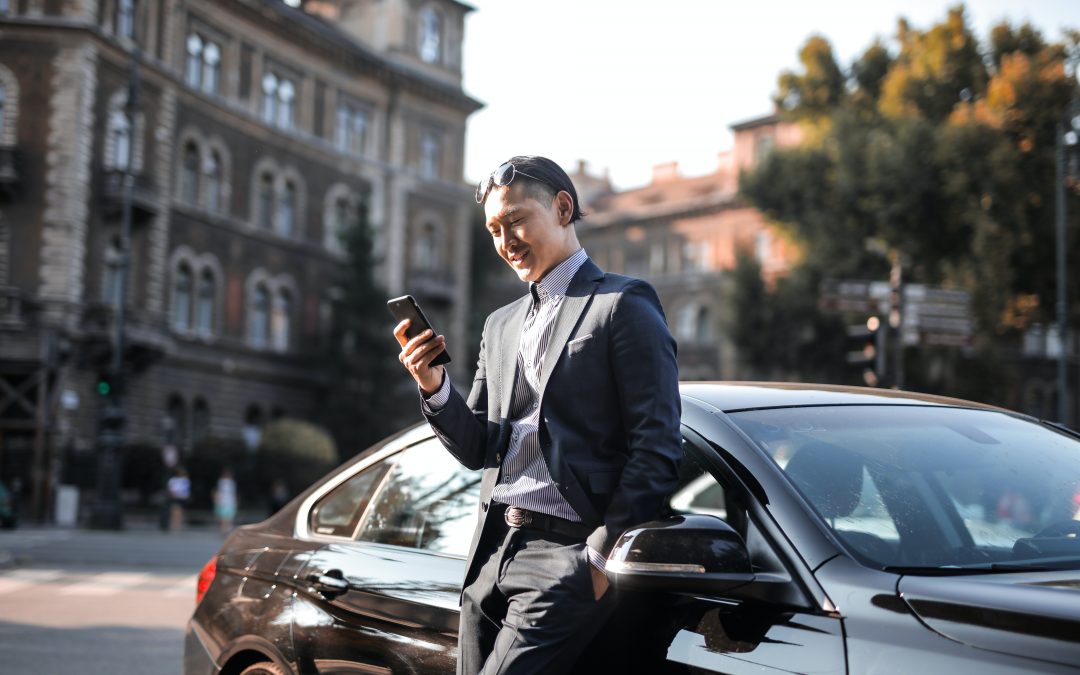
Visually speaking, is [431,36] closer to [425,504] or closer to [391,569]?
[425,504]

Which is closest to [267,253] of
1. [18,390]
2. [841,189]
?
[18,390]

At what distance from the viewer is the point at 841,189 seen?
32906mm

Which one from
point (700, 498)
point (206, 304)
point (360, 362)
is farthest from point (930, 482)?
point (360, 362)

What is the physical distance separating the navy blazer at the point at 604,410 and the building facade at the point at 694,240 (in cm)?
5302

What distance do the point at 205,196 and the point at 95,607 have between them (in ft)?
96.3

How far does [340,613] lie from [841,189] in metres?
31.0

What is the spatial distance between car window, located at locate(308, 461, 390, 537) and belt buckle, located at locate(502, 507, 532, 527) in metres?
1.21

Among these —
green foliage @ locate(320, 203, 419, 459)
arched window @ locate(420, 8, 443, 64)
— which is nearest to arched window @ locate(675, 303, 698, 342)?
arched window @ locate(420, 8, 443, 64)

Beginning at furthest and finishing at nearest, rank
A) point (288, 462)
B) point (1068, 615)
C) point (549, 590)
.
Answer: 1. point (288, 462)
2. point (549, 590)
3. point (1068, 615)

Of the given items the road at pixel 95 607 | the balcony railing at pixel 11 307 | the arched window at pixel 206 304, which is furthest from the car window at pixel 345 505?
the arched window at pixel 206 304

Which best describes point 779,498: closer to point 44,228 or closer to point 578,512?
point 578,512

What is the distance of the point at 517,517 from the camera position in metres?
2.72

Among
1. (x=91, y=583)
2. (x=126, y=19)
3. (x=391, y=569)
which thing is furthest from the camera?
(x=126, y=19)

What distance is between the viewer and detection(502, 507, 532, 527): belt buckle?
8.89 feet
